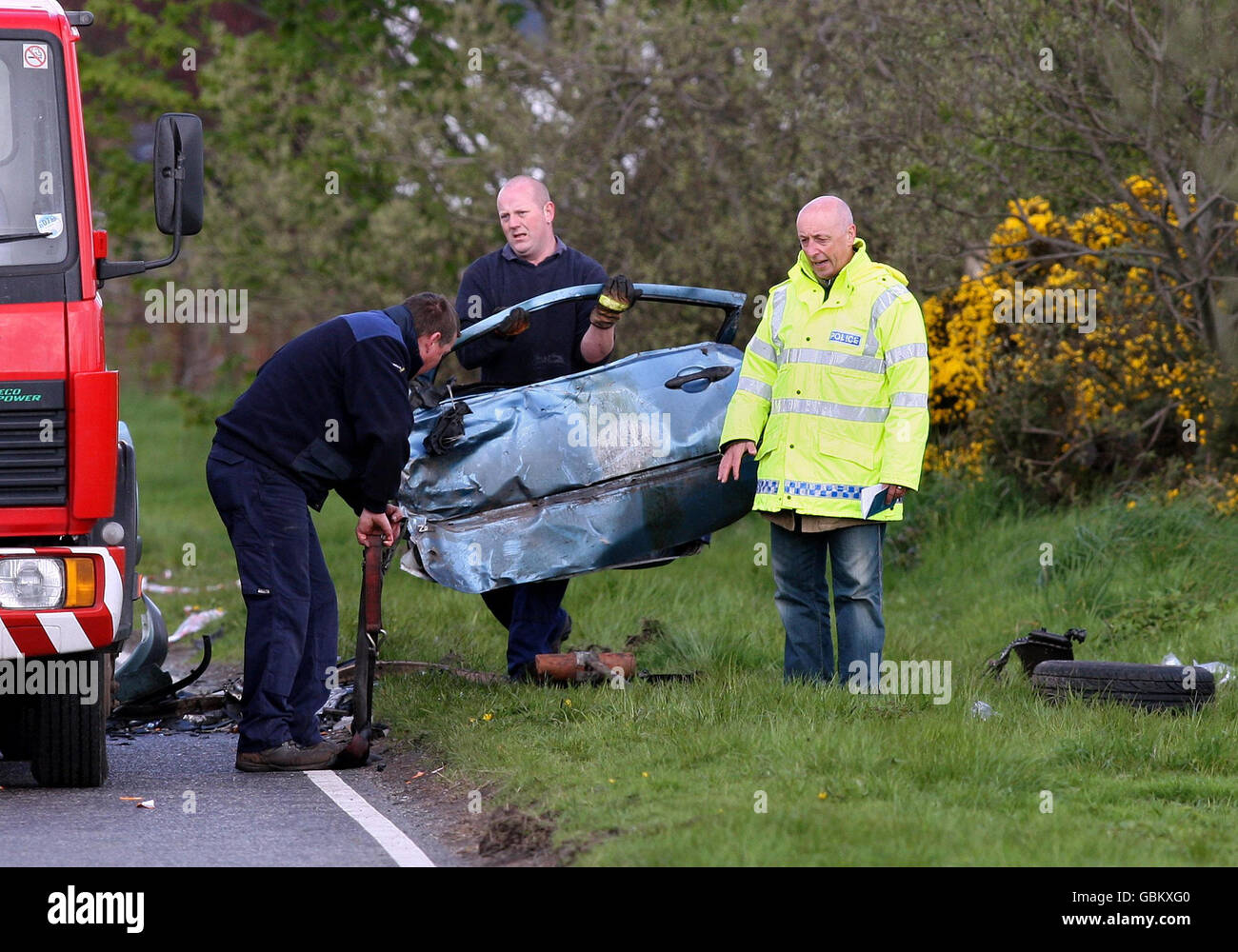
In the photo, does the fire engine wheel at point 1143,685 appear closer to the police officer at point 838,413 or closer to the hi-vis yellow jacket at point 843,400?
the police officer at point 838,413

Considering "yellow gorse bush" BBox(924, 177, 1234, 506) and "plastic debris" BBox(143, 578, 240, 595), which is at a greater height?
"yellow gorse bush" BBox(924, 177, 1234, 506)

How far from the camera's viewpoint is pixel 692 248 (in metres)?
14.1

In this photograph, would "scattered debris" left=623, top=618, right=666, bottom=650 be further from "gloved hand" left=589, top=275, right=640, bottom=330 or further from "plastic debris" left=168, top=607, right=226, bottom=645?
"plastic debris" left=168, top=607, right=226, bottom=645

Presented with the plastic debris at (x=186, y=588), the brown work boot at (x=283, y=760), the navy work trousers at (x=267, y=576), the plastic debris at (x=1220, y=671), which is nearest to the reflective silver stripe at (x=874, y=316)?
the plastic debris at (x=1220, y=671)

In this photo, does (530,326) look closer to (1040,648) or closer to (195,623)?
(1040,648)

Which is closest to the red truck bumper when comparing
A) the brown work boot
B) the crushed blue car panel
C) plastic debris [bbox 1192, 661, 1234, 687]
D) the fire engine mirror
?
the brown work boot

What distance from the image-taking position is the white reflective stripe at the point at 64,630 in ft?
20.2

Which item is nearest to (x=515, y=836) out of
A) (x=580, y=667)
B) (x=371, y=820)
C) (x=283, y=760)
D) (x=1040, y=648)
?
(x=371, y=820)

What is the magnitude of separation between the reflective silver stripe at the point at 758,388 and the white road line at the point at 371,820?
2.31m

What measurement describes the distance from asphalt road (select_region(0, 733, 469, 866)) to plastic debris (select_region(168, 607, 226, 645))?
4.12 m

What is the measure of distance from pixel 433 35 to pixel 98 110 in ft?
17.1

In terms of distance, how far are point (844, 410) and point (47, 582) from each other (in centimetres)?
316

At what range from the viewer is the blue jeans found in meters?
7.29
